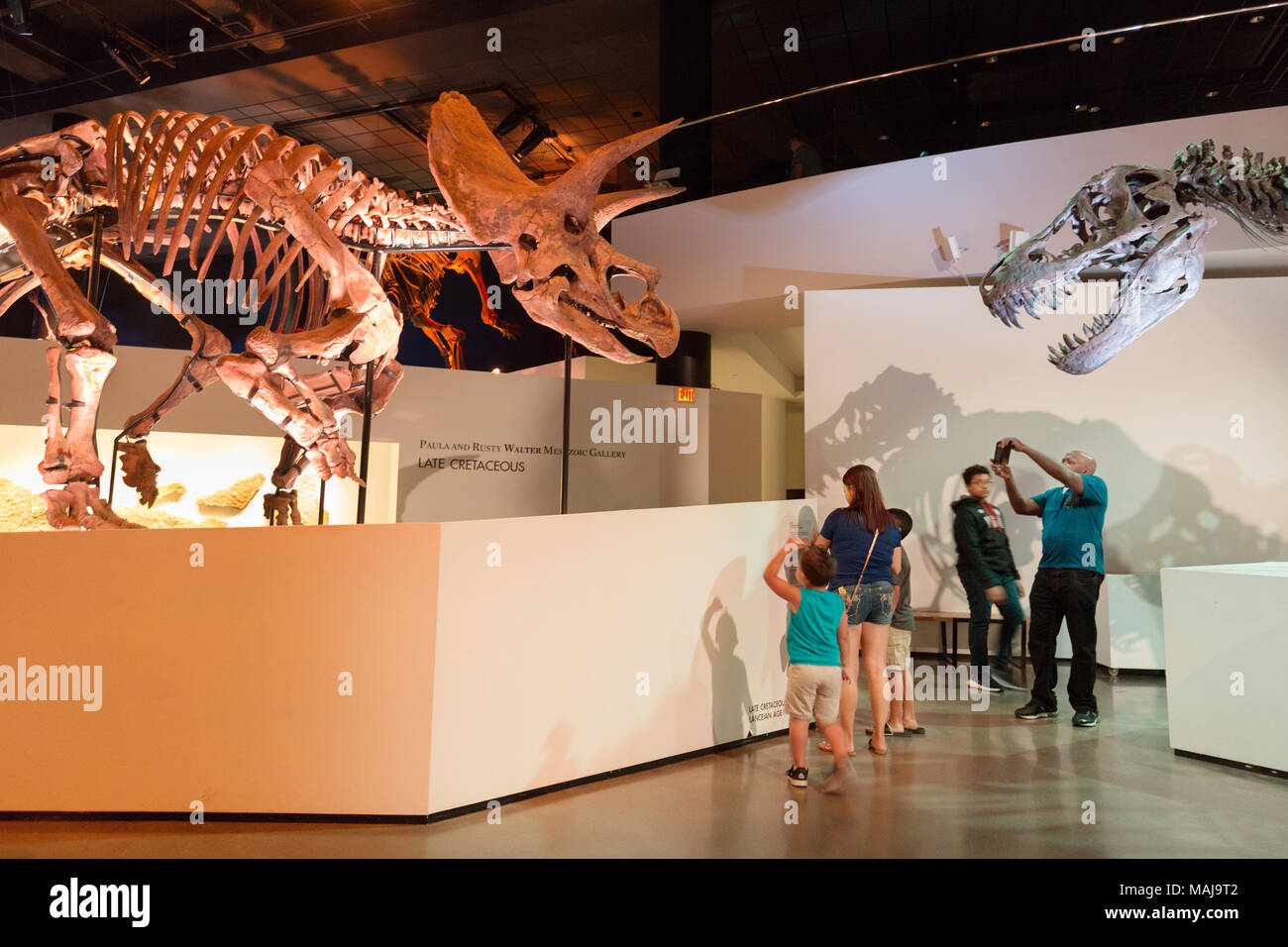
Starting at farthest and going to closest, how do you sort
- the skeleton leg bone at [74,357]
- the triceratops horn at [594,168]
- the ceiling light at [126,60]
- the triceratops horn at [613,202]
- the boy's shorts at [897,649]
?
1. the ceiling light at [126,60]
2. the boy's shorts at [897,649]
3. the skeleton leg bone at [74,357]
4. the triceratops horn at [613,202]
5. the triceratops horn at [594,168]

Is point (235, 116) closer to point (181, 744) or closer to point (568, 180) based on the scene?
point (568, 180)

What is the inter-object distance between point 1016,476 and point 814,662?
13.9 feet

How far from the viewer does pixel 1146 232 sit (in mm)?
4438

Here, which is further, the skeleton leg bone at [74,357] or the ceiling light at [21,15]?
the ceiling light at [21,15]

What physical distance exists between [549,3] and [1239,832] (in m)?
8.19

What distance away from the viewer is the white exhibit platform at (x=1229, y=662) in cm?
386

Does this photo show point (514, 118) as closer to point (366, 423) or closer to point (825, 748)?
point (366, 423)

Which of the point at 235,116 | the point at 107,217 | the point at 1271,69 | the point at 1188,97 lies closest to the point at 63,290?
the point at 107,217

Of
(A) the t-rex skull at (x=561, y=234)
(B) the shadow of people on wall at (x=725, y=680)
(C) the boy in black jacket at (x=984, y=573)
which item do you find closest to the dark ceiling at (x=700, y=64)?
(C) the boy in black jacket at (x=984, y=573)

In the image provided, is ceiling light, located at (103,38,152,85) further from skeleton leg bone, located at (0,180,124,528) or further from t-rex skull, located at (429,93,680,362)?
t-rex skull, located at (429,93,680,362)

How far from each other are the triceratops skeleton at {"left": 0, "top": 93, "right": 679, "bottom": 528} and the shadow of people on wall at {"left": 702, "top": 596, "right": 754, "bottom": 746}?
57.8 inches

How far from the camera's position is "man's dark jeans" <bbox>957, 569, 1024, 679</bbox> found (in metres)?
5.98

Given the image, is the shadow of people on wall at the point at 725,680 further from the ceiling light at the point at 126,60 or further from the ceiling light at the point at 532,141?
the ceiling light at the point at 126,60

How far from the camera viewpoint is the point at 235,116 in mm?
10000
